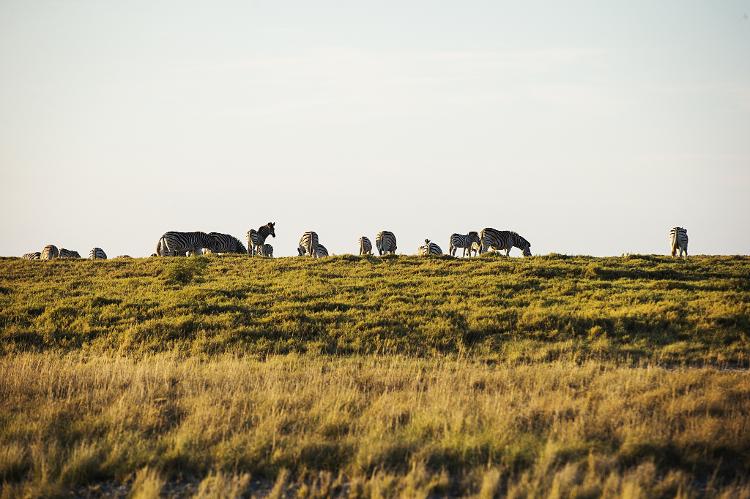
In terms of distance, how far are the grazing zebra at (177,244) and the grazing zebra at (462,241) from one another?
928 inches

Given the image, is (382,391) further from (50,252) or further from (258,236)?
(50,252)

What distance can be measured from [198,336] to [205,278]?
415 inches

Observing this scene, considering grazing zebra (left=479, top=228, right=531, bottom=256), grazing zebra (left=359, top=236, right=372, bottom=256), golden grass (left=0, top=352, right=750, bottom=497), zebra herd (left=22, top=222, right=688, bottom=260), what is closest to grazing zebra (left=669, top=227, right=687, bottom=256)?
zebra herd (left=22, top=222, right=688, bottom=260)

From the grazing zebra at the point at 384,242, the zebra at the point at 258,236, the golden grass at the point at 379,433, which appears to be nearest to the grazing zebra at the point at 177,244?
the zebra at the point at 258,236

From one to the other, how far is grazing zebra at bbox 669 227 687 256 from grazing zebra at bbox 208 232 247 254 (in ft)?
93.3

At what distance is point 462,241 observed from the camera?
55.3 meters

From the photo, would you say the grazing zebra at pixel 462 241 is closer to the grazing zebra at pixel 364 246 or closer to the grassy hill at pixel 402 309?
the grazing zebra at pixel 364 246

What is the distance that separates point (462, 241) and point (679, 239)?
67.7 ft

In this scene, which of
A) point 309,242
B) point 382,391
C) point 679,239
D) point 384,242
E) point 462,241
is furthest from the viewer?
point 462,241

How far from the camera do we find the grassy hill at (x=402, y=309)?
17219 millimetres

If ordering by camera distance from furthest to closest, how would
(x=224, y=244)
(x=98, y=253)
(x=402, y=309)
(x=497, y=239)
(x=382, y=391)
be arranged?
(x=98, y=253) < (x=497, y=239) < (x=224, y=244) < (x=402, y=309) < (x=382, y=391)

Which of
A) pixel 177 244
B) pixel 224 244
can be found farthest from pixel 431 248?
pixel 177 244

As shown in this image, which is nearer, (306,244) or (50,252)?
(306,244)

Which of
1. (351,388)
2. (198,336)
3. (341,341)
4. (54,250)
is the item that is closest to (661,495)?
(351,388)
